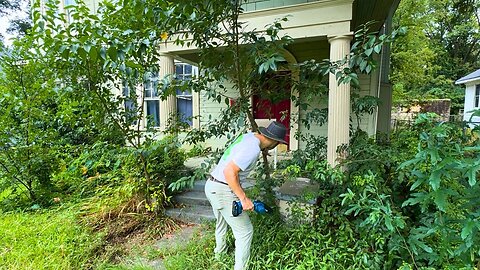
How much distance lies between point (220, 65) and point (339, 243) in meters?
2.14

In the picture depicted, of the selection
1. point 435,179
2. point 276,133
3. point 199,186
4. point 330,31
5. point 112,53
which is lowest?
point 199,186

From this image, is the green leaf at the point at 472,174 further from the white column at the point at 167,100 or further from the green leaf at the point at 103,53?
the white column at the point at 167,100

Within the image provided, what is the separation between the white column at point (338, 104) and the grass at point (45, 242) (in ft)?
11.4

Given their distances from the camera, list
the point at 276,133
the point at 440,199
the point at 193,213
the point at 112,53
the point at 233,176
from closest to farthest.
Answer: the point at 440,199 < the point at 112,53 < the point at 233,176 < the point at 276,133 < the point at 193,213

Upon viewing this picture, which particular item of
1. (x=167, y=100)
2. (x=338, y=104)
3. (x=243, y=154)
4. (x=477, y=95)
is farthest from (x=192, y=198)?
(x=477, y=95)

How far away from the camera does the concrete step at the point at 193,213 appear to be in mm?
3890

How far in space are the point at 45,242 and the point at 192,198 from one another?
1.85 meters

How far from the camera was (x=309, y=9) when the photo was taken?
4.29 meters

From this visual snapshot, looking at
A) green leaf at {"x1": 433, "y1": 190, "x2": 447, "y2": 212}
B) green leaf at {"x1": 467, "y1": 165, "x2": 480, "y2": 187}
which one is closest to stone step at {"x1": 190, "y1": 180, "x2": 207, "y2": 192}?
A: green leaf at {"x1": 433, "y1": 190, "x2": 447, "y2": 212}

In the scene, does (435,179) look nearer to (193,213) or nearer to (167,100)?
(193,213)

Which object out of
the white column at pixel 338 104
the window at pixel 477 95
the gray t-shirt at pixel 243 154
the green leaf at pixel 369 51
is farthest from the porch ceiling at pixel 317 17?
the window at pixel 477 95

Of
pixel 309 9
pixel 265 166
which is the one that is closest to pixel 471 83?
pixel 309 9

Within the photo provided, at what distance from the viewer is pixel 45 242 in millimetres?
3066

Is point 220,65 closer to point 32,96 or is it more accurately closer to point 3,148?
point 32,96
